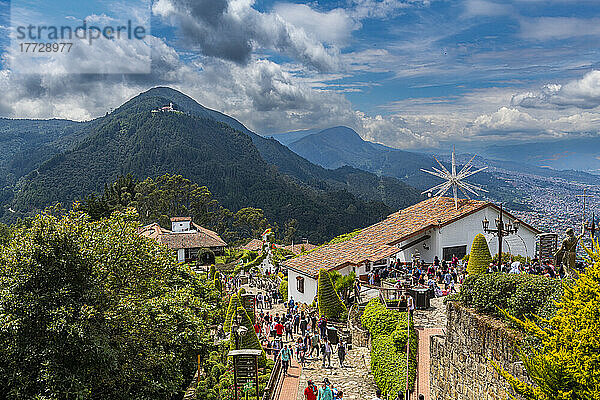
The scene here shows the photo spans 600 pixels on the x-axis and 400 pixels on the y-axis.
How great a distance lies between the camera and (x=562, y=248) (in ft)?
38.8

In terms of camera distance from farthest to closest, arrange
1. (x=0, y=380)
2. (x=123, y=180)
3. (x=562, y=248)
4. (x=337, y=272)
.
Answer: (x=123, y=180) → (x=337, y=272) → (x=562, y=248) → (x=0, y=380)

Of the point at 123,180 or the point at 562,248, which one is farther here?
the point at 123,180

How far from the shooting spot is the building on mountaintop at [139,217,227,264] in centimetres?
6209

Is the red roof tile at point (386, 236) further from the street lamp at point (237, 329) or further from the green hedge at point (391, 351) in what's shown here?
the street lamp at point (237, 329)

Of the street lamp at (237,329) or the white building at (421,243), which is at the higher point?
the white building at (421,243)

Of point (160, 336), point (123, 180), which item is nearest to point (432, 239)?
point (160, 336)

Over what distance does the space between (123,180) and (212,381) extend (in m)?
71.2

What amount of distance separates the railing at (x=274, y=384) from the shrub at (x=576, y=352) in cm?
1053

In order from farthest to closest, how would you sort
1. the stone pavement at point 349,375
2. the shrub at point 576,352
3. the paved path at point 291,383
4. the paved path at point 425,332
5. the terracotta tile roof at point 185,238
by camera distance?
the terracotta tile roof at point 185,238 < the paved path at point 291,383 < the stone pavement at point 349,375 < the paved path at point 425,332 < the shrub at point 576,352

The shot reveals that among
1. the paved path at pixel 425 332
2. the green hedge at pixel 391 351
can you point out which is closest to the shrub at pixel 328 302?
the paved path at pixel 425 332

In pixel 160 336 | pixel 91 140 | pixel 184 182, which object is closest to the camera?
pixel 160 336

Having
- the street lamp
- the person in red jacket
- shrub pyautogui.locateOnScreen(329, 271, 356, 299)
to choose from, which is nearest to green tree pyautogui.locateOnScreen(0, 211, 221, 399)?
the street lamp

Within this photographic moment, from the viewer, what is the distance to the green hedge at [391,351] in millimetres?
13023

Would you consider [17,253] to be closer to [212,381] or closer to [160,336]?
[160,336]
